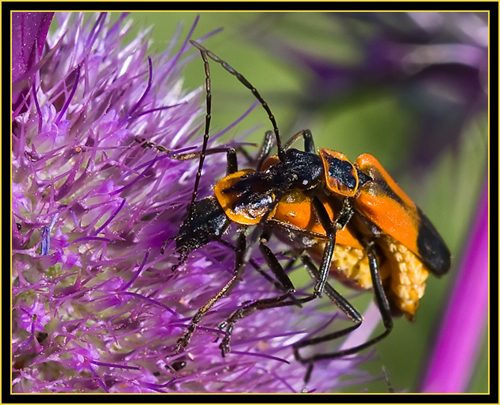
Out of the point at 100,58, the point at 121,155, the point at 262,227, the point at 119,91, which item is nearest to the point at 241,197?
the point at 262,227

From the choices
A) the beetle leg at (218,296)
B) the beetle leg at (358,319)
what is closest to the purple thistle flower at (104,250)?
the beetle leg at (218,296)

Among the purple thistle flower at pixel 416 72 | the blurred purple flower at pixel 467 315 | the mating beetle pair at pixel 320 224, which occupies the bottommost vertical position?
the blurred purple flower at pixel 467 315

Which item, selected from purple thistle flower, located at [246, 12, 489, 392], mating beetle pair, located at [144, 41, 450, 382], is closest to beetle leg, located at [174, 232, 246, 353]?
mating beetle pair, located at [144, 41, 450, 382]

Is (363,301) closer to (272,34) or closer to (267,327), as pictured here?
(272,34)

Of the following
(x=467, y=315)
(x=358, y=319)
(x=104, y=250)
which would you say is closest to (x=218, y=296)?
(x=104, y=250)

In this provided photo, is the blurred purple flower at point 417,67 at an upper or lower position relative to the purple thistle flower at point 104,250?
upper

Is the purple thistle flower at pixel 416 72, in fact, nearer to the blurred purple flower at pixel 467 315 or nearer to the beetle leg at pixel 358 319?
the blurred purple flower at pixel 467 315

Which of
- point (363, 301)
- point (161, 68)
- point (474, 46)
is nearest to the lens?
point (161, 68)
